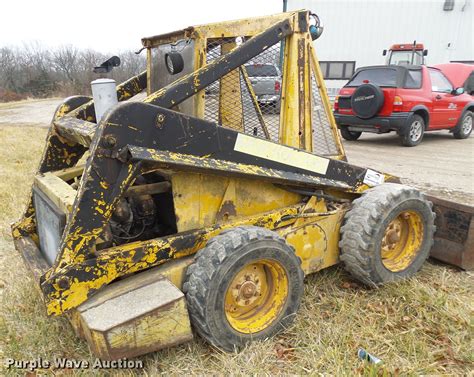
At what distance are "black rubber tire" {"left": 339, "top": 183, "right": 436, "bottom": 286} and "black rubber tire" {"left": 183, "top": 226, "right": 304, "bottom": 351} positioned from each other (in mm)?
692

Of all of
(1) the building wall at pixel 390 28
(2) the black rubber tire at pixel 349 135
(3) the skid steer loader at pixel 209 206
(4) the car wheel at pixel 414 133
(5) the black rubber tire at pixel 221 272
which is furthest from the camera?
(1) the building wall at pixel 390 28

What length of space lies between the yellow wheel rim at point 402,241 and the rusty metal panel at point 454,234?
14.4 inches

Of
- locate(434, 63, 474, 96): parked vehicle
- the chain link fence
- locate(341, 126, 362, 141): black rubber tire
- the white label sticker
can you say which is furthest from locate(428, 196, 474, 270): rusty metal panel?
locate(434, 63, 474, 96): parked vehicle

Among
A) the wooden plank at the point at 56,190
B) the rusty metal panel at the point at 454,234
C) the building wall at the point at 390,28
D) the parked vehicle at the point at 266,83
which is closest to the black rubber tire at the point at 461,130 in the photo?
the rusty metal panel at the point at 454,234

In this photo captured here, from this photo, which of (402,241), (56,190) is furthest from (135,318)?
(402,241)

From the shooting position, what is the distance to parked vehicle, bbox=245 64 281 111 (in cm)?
307

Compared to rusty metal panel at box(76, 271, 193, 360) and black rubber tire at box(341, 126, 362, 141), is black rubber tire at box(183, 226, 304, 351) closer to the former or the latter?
rusty metal panel at box(76, 271, 193, 360)

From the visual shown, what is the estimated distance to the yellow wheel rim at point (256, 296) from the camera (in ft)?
8.31

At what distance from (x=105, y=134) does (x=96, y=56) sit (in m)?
50.5

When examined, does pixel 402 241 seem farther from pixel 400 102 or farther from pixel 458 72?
pixel 458 72

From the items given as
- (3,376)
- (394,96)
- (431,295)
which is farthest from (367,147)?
(3,376)

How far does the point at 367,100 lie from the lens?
850 centimetres

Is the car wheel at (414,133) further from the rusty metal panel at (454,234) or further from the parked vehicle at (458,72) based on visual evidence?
the rusty metal panel at (454,234)

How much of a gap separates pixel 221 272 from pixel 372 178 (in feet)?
5.22
